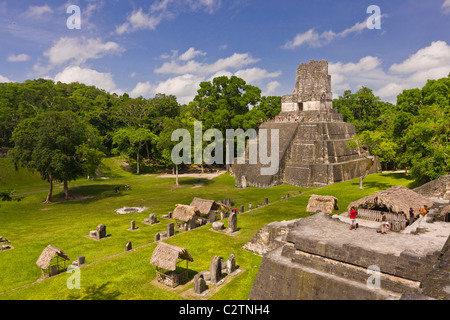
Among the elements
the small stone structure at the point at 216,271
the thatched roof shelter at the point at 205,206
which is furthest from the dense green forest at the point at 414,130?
the small stone structure at the point at 216,271

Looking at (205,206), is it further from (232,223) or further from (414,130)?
(414,130)

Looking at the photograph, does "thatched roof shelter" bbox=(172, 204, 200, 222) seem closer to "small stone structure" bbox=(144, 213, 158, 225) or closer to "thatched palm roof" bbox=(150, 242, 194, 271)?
"small stone structure" bbox=(144, 213, 158, 225)

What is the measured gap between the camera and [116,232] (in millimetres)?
19172

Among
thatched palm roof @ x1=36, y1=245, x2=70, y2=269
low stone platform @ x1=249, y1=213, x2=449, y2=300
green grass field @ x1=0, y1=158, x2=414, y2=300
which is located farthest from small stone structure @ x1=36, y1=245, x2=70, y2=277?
low stone platform @ x1=249, y1=213, x2=449, y2=300

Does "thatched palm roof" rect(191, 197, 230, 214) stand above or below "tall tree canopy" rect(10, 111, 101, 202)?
below

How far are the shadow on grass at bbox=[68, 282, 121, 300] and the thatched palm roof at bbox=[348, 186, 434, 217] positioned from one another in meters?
14.7

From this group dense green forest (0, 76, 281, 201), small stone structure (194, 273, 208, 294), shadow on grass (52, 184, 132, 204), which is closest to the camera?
small stone structure (194, 273, 208, 294)

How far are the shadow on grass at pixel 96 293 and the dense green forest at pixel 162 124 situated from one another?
19.0 metres

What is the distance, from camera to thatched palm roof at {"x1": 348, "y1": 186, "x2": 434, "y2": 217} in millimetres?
16125

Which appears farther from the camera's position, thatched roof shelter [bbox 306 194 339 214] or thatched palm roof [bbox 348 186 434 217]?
thatched roof shelter [bbox 306 194 339 214]

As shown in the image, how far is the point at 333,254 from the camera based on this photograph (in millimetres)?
10141

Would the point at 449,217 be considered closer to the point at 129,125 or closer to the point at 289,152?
the point at 289,152
